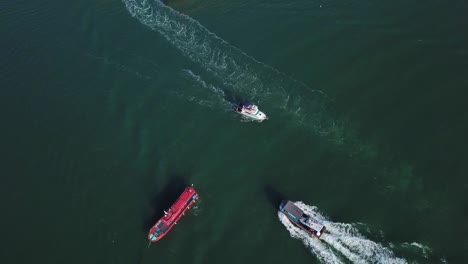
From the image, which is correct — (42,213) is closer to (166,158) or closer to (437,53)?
(166,158)

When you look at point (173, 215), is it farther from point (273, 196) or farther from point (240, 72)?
point (240, 72)

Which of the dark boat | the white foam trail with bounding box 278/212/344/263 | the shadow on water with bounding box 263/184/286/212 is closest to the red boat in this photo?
the shadow on water with bounding box 263/184/286/212

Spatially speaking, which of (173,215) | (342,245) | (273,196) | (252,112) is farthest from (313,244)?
(252,112)

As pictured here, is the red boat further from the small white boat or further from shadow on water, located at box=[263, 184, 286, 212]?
the small white boat

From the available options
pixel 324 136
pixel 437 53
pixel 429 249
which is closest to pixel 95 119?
pixel 324 136

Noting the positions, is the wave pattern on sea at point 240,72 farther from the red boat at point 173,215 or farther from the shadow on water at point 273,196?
the red boat at point 173,215

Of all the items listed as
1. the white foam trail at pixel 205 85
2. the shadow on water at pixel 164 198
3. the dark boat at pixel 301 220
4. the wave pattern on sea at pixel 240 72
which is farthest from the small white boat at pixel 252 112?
the dark boat at pixel 301 220
